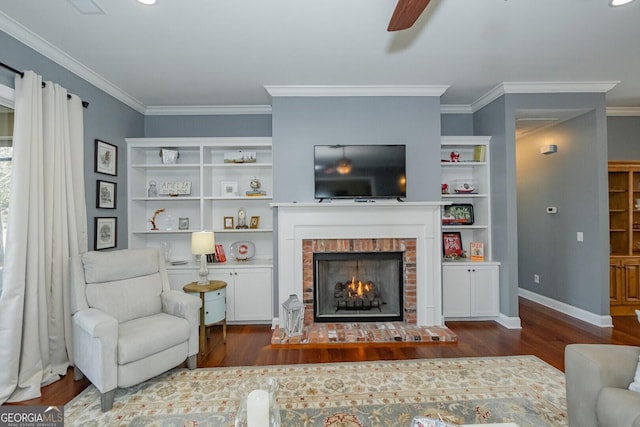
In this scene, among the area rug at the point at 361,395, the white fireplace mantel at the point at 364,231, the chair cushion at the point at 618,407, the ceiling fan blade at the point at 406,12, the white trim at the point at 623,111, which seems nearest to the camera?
the chair cushion at the point at 618,407

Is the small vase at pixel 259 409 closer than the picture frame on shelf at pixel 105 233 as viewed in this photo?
Yes

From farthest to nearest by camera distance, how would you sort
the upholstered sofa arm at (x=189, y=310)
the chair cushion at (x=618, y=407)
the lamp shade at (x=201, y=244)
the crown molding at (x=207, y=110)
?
the crown molding at (x=207, y=110)
the lamp shade at (x=201, y=244)
the upholstered sofa arm at (x=189, y=310)
the chair cushion at (x=618, y=407)

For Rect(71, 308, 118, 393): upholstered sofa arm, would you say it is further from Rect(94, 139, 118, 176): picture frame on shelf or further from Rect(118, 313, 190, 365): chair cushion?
Rect(94, 139, 118, 176): picture frame on shelf

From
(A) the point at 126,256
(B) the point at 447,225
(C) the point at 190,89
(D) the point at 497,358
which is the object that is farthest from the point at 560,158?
(A) the point at 126,256

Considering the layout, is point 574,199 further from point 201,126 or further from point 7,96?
point 7,96

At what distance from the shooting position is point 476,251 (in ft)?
13.2

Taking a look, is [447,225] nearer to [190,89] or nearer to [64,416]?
[190,89]

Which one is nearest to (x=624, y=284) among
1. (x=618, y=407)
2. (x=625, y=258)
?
(x=625, y=258)

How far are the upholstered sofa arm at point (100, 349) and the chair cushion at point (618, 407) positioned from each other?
2.82 metres

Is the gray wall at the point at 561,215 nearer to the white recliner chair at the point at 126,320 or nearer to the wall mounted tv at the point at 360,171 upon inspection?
the wall mounted tv at the point at 360,171

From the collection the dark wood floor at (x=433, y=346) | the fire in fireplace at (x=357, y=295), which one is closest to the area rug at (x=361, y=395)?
the dark wood floor at (x=433, y=346)

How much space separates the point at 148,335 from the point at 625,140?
20.2 feet

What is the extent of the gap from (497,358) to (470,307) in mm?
1035

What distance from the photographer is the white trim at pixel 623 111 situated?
14.3 feet
